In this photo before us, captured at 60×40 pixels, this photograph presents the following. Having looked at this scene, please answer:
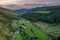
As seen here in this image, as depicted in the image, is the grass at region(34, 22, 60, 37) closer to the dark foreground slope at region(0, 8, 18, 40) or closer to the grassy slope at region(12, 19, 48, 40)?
the grassy slope at region(12, 19, 48, 40)

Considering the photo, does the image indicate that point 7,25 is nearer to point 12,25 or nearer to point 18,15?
point 12,25

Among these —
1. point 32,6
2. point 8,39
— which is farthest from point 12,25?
point 32,6

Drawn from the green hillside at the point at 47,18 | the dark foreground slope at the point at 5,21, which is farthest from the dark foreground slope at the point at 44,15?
the dark foreground slope at the point at 5,21

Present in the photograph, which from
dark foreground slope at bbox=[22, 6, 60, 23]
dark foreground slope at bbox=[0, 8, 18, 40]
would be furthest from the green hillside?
dark foreground slope at bbox=[0, 8, 18, 40]

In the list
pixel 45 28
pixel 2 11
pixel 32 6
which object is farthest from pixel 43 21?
pixel 2 11

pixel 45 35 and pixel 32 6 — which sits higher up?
pixel 32 6

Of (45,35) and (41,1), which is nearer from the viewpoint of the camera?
(45,35)

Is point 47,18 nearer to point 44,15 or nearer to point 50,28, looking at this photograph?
point 44,15

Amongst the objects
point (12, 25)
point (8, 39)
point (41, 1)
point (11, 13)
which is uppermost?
point (41, 1)
